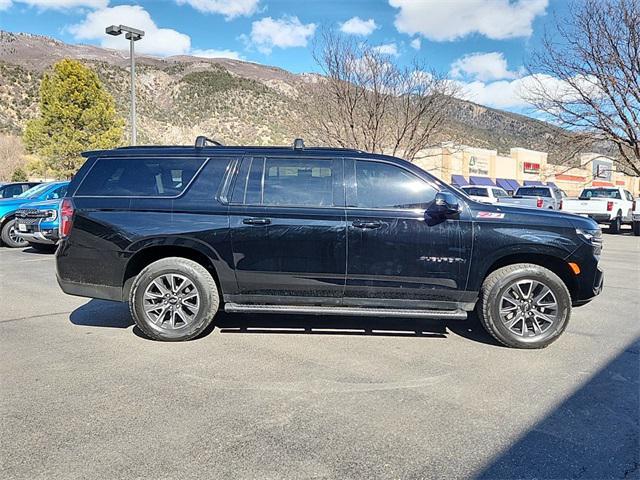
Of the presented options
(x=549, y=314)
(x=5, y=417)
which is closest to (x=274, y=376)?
(x=5, y=417)

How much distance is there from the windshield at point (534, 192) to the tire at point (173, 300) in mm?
20930

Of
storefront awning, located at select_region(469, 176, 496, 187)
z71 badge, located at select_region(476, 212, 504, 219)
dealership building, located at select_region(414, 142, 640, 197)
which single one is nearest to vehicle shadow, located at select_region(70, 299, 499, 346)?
z71 badge, located at select_region(476, 212, 504, 219)

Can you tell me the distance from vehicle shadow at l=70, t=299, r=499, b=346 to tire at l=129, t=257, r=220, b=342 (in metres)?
0.26

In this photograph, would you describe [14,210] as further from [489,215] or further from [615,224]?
[615,224]

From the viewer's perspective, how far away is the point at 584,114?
869 inches

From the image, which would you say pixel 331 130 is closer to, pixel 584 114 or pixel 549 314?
pixel 584 114

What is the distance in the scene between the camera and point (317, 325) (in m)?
5.34

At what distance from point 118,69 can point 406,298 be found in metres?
77.6

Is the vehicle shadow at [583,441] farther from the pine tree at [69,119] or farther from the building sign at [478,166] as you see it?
the building sign at [478,166]

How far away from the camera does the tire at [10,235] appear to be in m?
12.0

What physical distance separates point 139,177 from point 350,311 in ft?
8.57

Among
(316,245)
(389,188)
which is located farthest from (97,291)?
(389,188)

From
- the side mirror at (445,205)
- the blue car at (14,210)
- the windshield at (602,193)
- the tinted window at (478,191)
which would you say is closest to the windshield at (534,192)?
the windshield at (602,193)

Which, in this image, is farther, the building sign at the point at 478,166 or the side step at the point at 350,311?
the building sign at the point at 478,166
